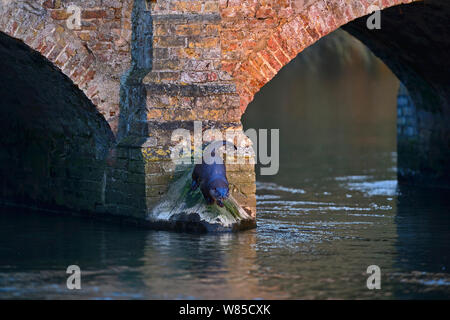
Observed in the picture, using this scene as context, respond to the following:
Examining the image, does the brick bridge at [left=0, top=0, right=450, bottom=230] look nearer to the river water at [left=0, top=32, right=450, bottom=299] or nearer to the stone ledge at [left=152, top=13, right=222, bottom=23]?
the stone ledge at [left=152, top=13, right=222, bottom=23]

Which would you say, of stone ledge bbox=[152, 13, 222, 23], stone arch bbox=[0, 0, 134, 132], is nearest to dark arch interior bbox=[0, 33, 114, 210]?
stone arch bbox=[0, 0, 134, 132]

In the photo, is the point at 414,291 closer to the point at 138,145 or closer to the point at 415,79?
the point at 138,145

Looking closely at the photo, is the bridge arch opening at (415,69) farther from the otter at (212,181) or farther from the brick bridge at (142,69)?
the otter at (212,181)

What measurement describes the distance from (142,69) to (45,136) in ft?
8.16

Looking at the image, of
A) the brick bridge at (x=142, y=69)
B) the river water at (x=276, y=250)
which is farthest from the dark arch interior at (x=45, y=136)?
the river water at (x=276, y=250)

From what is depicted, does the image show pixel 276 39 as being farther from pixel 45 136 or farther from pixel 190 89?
pixel 45 136

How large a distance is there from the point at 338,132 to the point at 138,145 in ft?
62.6

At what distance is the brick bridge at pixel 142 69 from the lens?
10383mm

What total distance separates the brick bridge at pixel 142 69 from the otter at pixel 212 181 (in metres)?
0.45

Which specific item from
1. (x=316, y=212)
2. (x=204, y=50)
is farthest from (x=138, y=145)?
(x=316, y=212)

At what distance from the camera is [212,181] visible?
9.93m

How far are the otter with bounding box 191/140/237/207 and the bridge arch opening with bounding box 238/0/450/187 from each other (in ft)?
3.85

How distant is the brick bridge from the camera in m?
10.4

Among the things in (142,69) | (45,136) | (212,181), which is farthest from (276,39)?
(45,136)
